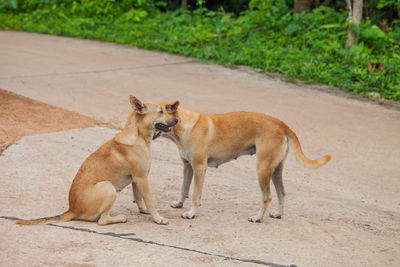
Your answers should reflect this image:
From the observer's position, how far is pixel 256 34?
13438 millimetres

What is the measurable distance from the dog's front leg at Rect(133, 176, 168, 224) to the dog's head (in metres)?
0.49

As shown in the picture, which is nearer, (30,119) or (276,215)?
(276,215)

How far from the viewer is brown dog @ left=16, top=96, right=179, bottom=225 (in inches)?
194

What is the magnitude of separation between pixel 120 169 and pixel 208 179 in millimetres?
1770

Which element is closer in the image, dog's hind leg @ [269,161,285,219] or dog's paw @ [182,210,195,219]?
dog's paw @ [182,210,195,219]

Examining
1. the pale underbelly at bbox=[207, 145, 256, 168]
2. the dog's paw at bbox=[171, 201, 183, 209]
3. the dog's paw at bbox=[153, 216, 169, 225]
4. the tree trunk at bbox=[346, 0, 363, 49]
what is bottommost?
the dog's paw at bbox=[171, 201, 183, 209]

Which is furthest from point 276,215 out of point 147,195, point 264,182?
point 147,195

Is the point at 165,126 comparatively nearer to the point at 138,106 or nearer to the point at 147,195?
the point at 138,106

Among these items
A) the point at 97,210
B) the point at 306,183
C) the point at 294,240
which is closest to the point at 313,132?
the point at 306,183

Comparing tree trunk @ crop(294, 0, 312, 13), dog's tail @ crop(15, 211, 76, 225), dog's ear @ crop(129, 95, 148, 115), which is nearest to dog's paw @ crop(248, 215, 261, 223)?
dog's ear @ crop(129, 95, 148, 115)

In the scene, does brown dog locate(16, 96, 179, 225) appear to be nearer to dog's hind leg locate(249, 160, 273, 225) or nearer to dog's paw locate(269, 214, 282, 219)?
dog's hind leg locate(249, 160, 273, 225)

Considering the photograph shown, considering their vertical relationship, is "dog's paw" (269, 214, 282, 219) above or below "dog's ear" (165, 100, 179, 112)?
below

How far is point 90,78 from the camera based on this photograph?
10.7 meters

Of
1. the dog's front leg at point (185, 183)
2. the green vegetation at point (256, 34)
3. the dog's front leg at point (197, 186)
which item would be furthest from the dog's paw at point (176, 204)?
the green vegetation at point (256, 34)
